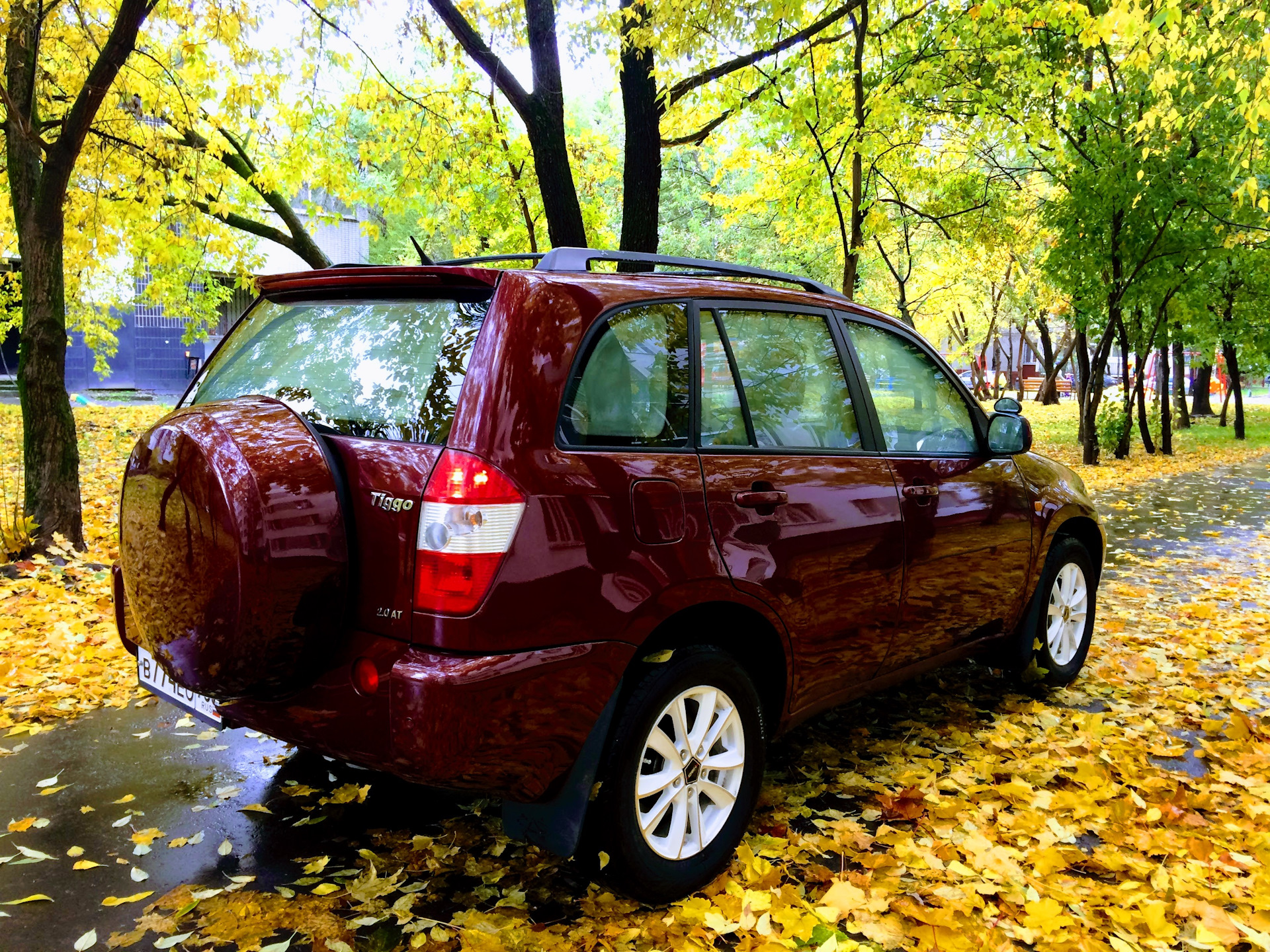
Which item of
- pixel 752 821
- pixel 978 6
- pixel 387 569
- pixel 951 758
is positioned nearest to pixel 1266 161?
pixel 978 6

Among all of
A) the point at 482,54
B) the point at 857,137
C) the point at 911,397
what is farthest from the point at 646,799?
the point at 857,137

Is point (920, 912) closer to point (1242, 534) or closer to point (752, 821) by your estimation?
point (752, 821)

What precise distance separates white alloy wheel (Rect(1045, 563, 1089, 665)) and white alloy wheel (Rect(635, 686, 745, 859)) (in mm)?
2457

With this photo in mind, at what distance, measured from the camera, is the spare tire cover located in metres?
2.46

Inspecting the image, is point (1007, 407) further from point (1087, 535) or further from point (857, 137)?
point (857, 137)

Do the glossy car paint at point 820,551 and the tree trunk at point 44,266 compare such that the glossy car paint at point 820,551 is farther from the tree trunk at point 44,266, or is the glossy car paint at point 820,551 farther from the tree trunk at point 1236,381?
the tree trunk at point 1236,381

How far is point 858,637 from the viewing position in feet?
11.6

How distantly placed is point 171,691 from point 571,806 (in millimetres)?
1386

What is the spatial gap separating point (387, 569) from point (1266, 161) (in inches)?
570

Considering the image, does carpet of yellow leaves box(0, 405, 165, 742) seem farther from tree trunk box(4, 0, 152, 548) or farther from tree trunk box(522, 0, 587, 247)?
tree trunk box(522, 0, 587, 247)

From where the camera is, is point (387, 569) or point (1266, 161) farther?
point (1266, 161)

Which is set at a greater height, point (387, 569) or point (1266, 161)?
point (1266, 161)

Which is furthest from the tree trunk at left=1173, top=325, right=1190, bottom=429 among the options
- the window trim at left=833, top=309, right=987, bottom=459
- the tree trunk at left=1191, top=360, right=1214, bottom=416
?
the window trim at left=833, top=309, right=987, bottom=459

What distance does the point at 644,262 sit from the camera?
346cm
